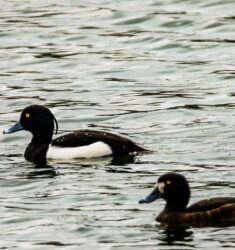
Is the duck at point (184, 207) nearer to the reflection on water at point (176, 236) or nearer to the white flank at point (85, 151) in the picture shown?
the reflection on water at point (176, 236)

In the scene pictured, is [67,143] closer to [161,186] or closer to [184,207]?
[161,186]

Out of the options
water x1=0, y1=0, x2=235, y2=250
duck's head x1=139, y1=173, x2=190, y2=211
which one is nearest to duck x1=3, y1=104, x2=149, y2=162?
water x1=0, y1=0, x2=235, y2=250

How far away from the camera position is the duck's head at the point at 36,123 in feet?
67.1

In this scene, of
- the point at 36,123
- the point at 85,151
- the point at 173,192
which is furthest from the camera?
the point at 36,123

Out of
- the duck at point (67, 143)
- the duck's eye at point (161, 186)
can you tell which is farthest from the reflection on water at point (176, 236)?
the duck at point (67, 143)

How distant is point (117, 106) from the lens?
23.1 meters

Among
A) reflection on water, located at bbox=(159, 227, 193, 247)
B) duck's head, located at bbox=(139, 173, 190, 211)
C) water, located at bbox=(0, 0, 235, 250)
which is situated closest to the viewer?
reflection on water, located at bbox=(159, 227, 193, 247)

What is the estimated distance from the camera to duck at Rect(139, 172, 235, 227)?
588 inches

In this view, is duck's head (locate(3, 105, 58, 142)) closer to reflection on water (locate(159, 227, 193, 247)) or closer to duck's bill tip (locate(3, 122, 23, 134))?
duck's bill tip (locate(3, 122, 23, 134))

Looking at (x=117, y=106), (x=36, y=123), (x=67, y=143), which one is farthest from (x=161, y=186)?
(x=117, y=106)

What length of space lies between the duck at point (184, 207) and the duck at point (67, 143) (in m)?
3.84

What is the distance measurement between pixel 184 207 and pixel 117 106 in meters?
7.76

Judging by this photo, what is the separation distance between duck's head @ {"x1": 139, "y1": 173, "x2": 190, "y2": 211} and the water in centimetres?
28

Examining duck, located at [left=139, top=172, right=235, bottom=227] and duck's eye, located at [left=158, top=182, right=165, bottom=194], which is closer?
duck, located at [left=139, top=172, right=235, bottom=227]
